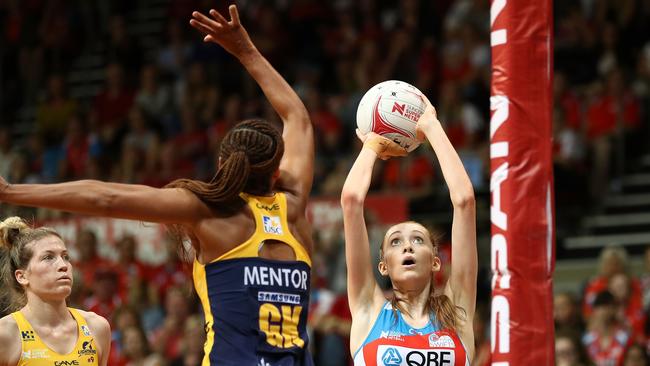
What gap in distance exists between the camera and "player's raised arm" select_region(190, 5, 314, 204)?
236 inches

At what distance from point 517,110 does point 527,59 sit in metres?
0.24

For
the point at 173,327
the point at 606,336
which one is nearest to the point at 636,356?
the point at 606,336

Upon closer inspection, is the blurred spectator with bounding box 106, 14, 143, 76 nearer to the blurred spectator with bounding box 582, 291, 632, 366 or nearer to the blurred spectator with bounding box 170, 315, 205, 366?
the blurred spectator with bounding box 170, 315, 205, 366

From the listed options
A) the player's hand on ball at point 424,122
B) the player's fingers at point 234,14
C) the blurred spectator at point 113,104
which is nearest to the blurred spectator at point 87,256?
the blurred spectator at point 113,104

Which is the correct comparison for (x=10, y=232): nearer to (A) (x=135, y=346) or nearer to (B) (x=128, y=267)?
(A) (x=135, y=346)

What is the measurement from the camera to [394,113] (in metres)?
6.00

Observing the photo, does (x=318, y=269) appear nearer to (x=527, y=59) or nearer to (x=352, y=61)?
(x=352, y=61)

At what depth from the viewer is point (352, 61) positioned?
1586 centimetres

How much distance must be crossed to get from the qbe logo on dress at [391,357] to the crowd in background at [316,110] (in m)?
4.47

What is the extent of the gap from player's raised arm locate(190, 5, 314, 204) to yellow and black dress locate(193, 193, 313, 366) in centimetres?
52

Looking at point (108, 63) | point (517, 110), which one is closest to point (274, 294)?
point (517, 110)

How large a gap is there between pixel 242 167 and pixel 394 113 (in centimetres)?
100

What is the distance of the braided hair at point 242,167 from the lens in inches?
211

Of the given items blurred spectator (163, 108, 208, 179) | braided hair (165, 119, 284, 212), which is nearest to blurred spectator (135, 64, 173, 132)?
blurred spectator (163, 108, 208, 179)
